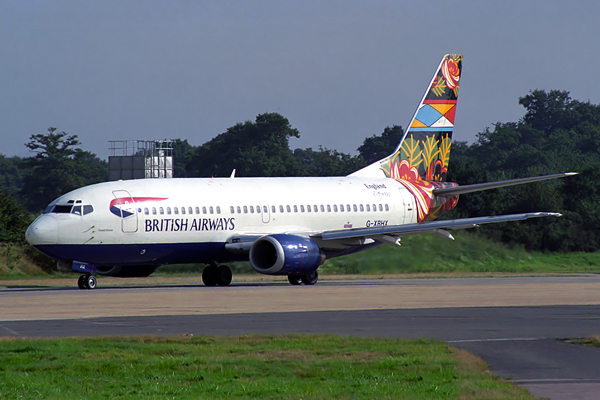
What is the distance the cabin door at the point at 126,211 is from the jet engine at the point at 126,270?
2.77 metres

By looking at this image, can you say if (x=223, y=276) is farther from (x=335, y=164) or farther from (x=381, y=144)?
(x=381, y=144)

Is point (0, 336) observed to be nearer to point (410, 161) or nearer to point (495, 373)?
point (495, 373)

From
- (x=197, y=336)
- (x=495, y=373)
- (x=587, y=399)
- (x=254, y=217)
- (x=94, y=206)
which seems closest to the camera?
(x=587, y=399)

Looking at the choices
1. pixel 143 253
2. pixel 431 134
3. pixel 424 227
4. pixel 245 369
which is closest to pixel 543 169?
pixel 431 134

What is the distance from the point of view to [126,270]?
3503 cm

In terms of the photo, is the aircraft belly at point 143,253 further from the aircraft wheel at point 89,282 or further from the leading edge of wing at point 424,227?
the leading edge of wing at point 424,227

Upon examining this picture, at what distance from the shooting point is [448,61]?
44.2 meters

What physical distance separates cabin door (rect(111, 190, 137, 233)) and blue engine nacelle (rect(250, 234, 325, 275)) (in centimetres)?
460

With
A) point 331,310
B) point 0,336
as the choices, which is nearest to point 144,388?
point 0,336

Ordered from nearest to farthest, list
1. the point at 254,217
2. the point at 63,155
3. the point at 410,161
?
the point at 254,217 → the point at 410,161 → the point at 63,155

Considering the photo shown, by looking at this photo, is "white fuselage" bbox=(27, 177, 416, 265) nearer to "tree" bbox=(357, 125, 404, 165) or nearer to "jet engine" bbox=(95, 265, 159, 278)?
"jet engine" bbox=(95, 265, 159, 278)

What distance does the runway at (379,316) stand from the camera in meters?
13.7

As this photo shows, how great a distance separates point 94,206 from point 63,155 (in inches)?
3121

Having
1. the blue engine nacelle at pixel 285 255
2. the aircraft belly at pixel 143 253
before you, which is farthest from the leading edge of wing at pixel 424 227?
the aircraft belly at pixel 143 253
